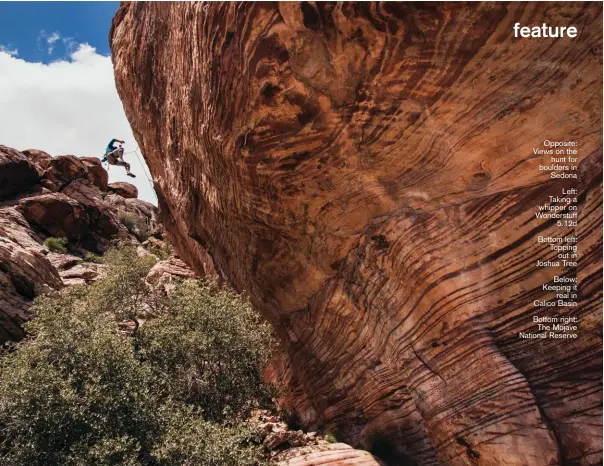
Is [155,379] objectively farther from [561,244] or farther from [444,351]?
[561,244]

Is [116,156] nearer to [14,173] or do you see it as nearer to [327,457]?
[14,173]

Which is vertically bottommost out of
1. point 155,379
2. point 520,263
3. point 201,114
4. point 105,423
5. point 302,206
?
point 105,423

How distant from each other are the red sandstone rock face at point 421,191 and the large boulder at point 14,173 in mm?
32713

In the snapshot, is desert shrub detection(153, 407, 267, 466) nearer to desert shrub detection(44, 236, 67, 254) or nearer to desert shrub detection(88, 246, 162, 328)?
desert shrub detection(88, 246, 162, 328)

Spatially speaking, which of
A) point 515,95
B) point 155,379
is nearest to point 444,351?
point 515,95

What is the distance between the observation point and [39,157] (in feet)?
170

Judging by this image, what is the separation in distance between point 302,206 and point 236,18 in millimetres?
7050

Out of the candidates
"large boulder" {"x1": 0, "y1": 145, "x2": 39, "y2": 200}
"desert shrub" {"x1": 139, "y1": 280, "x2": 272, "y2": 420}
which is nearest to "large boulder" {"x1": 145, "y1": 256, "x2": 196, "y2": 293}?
"desert shrub" {"x1": 139, "y1": 280, "x2": 272, "y2": 420}

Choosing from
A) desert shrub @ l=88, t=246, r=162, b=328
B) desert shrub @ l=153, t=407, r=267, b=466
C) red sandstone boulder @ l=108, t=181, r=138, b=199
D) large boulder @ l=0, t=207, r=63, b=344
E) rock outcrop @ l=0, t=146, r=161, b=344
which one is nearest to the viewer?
desert shrub @ l=153, t=407, r=267, b=466

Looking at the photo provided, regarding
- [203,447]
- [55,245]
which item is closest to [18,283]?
[203,447]

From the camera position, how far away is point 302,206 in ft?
58.8

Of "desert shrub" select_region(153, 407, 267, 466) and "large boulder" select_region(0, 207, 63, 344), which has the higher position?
"large boulder" select_region(0, 207, 63, 344)

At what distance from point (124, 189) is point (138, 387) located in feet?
180

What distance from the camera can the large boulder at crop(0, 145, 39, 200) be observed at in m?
42.8
